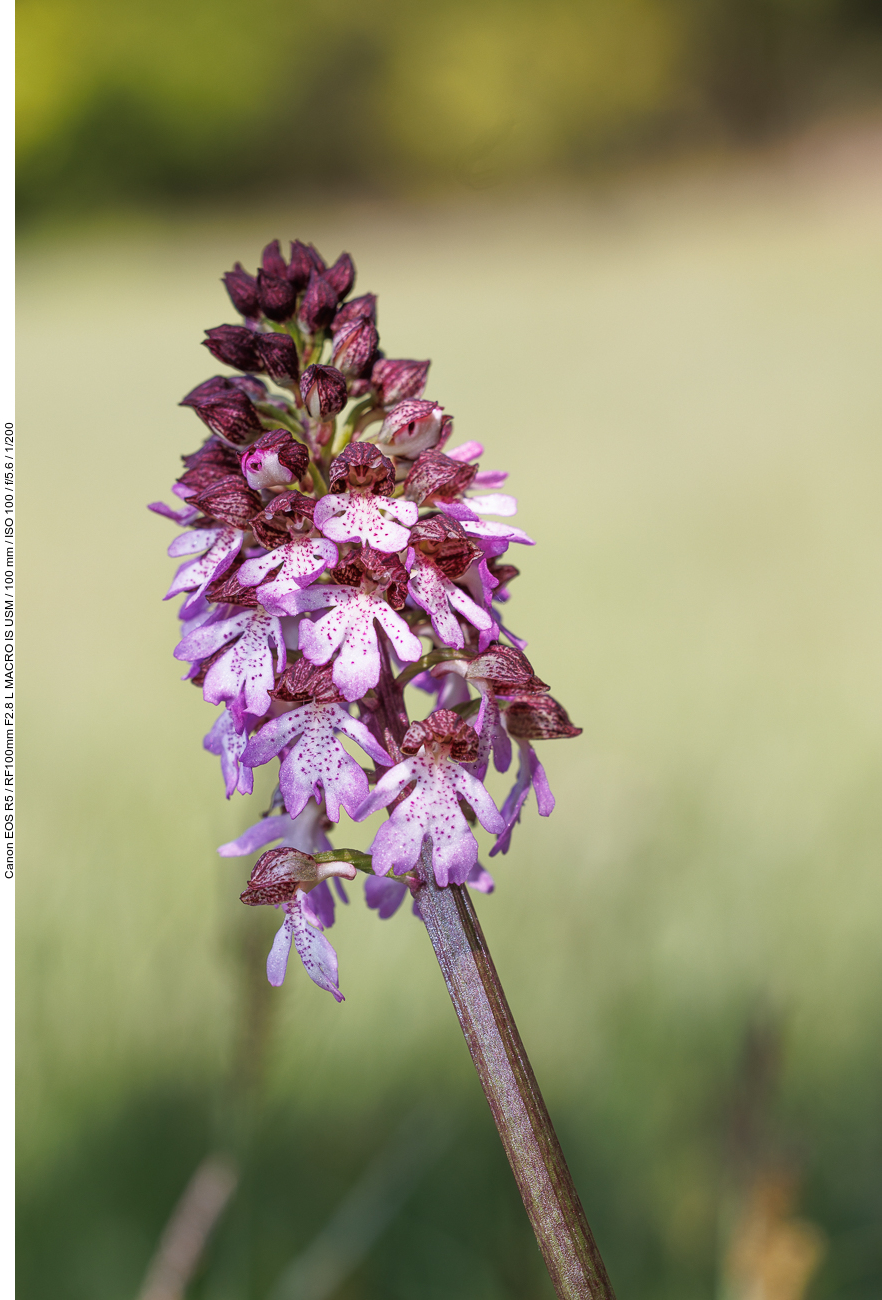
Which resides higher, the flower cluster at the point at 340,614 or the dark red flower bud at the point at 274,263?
the dark red flower bud at the point at 274,263

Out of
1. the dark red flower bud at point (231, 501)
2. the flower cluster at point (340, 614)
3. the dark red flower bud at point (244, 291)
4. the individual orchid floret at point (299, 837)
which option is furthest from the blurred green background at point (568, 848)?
the dark red flower bud at point (244, 291)

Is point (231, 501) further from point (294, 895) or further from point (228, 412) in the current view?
point (294, 895)

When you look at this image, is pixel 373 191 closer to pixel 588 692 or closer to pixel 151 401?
pixel 151 401

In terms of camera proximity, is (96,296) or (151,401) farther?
(96,296)

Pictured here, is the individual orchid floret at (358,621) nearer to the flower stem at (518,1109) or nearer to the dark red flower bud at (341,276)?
the flower stem at (518,1109)

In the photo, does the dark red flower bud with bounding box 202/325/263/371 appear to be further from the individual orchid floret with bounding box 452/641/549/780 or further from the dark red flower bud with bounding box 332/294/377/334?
the individual orchid floret with bounding box 452/641/549/780

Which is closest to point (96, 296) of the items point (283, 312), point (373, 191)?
point (373, 191)

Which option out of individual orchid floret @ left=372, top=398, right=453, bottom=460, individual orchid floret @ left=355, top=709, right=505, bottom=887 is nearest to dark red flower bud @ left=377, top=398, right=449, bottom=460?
individual orchid floret @ left=372, top=398, right=453, bottom=460

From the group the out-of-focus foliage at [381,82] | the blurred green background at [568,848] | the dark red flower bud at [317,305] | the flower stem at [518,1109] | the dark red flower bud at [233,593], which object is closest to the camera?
the flower stem at [518,1109]
